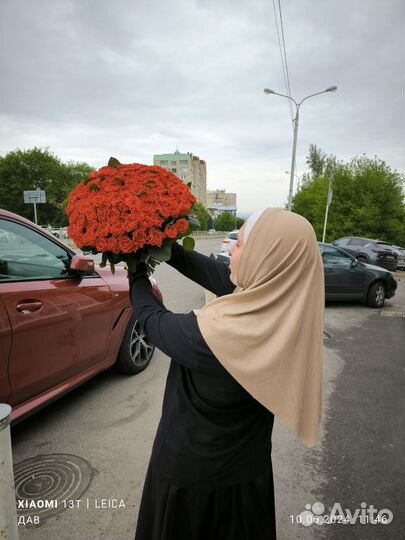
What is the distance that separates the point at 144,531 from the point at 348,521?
148 cm

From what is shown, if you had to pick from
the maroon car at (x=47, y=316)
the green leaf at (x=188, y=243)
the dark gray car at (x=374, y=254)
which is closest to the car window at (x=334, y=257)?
the maroon car at (x=47, y=316)

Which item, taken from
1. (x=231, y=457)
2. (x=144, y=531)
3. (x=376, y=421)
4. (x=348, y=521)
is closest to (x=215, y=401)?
(x=231, y=457)

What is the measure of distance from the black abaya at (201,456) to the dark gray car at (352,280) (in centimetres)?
708

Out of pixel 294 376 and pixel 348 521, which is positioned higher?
pixel 294 376

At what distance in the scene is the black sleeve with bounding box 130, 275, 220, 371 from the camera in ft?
3.74

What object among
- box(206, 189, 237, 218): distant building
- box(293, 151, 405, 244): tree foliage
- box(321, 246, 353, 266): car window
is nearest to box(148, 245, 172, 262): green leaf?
box(321, 246, 353, 266): car window

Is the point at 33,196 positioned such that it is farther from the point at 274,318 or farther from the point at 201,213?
the point at 274,318

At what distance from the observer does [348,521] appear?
88.0 inches

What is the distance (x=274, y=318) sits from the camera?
3.55 ft

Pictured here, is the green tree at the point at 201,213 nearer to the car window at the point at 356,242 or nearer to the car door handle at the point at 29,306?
the car door handle at the point at 29,306

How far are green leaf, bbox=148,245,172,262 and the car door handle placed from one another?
1.41 meters

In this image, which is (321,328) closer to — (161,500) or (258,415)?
(258,415)

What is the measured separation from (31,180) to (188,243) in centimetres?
4316

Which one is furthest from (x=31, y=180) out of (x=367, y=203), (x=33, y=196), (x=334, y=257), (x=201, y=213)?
(x=201, y=213)
